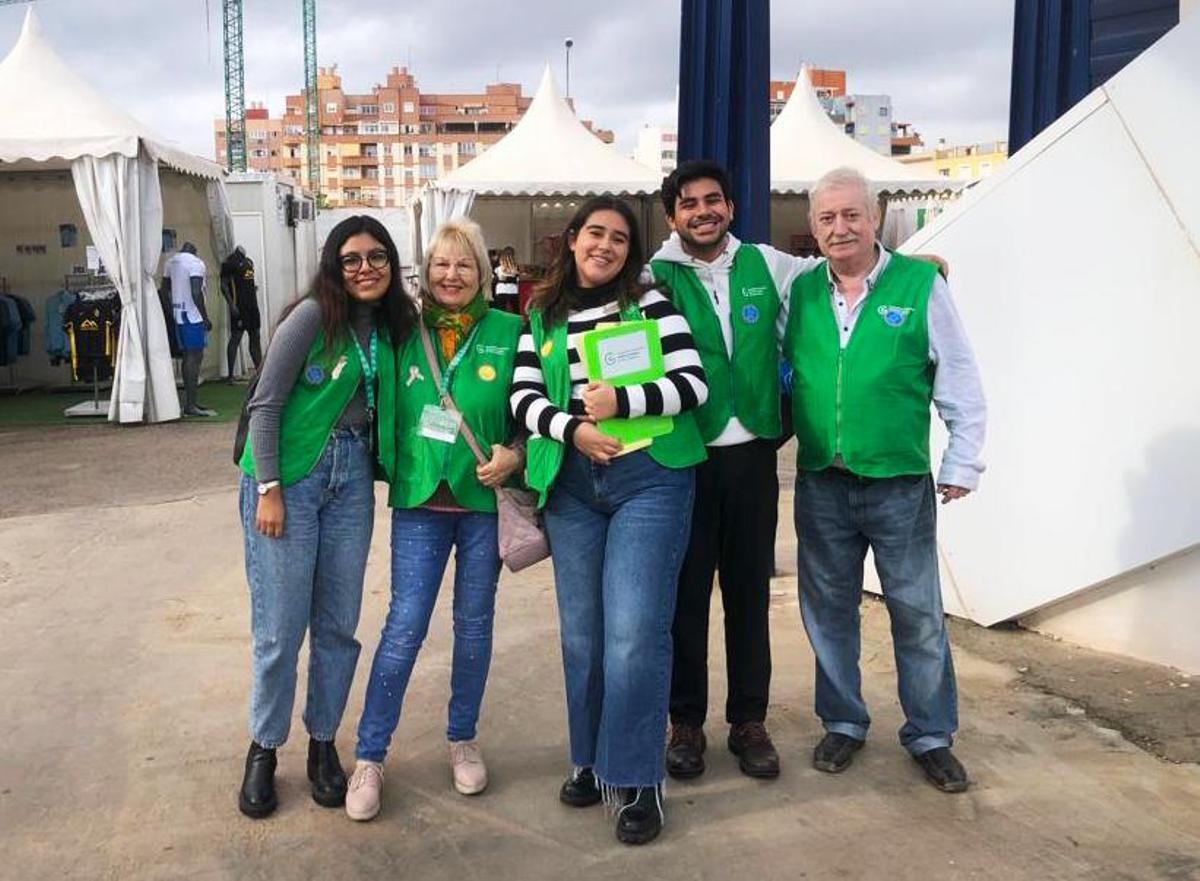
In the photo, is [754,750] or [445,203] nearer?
[754,750]

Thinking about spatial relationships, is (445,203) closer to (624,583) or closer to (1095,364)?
(1095,364)

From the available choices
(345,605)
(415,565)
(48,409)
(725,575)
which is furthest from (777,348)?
(48,409)

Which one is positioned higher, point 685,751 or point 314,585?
point 314,585

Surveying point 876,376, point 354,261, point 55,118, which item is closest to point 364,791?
point 354,261

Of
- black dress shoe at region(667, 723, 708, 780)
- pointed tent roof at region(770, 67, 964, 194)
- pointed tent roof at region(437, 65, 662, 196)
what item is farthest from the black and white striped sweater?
pointed tent roof at region(770, 67, 964, 194)

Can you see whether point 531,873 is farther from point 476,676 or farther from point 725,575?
point 725,575

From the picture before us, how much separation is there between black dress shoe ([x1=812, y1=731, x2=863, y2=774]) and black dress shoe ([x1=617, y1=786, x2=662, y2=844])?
24.7 inches

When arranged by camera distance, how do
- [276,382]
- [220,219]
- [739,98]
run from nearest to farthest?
[276,382] < [739,98] < [220,219]

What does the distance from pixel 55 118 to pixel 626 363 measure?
396 inches

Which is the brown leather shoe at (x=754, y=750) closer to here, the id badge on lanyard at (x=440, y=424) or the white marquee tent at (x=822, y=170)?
the id badge on lanyard at (x=440, y=424)

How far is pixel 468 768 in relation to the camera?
314 cm

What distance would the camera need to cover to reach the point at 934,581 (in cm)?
316

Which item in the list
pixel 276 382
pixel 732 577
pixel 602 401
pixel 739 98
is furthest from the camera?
pixel 739 98

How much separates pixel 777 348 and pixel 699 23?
104 inches
